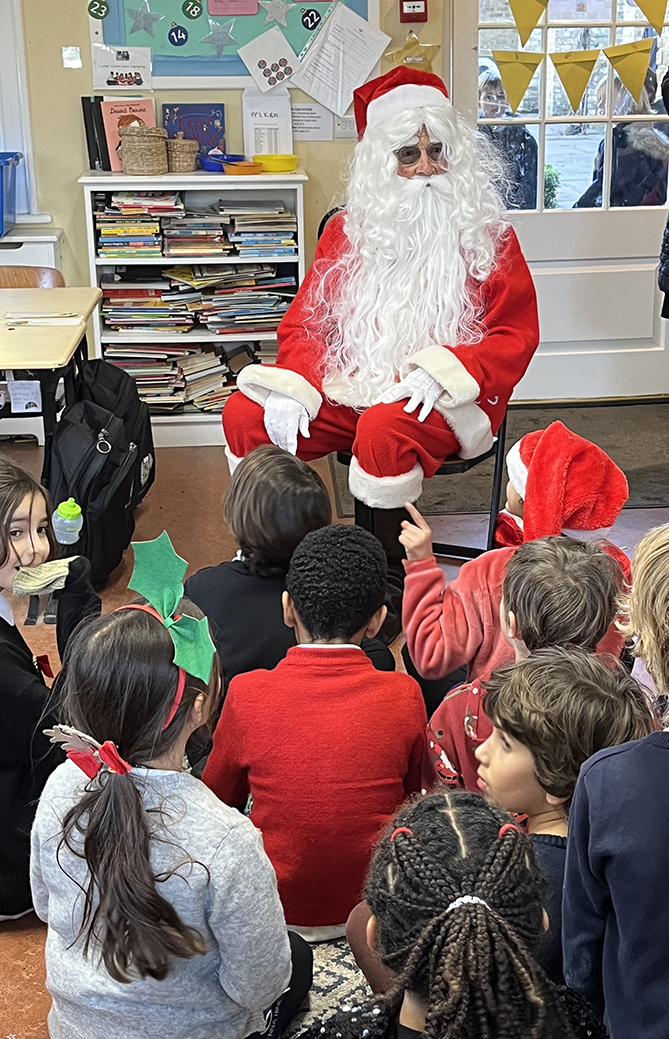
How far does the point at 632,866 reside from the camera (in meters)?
1.15

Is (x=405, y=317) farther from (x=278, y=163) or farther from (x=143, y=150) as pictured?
(x=143, y=150)

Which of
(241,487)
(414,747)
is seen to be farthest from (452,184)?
(414,747)

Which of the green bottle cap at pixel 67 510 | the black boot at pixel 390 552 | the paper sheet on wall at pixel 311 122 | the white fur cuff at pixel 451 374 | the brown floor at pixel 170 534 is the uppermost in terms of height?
the paper sheet on wall at pixel 311 122

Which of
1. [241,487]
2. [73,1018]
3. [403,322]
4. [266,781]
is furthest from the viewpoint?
[403,322]

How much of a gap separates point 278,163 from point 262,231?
0.27m

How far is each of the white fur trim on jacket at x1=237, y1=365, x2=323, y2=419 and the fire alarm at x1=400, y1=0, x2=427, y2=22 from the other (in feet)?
6.61

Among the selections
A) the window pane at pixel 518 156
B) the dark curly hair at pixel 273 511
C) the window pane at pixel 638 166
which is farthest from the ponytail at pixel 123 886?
the window pane at pixel 638 166

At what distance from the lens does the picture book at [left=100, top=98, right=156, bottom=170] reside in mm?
4324

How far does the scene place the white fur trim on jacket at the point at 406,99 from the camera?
315 centimetres

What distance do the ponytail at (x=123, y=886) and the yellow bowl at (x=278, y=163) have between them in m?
3.54

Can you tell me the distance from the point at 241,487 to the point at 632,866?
118 centimetres

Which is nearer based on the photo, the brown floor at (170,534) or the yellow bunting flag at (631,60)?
the brown floor at (170,534)

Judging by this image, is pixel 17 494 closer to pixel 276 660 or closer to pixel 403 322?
pixel 276 660

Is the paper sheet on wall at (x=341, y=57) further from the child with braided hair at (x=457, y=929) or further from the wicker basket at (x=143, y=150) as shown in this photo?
the child with braided hair at (x=457, y=929)
